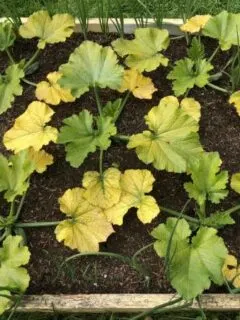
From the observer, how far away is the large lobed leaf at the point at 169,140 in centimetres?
195

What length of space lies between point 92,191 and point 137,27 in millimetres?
844

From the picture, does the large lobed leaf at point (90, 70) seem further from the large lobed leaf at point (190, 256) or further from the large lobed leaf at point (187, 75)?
the large lobed leaf at point (190, 256)

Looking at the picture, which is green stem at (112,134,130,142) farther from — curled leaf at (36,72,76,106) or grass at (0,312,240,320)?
grass at (0,312,240,320)

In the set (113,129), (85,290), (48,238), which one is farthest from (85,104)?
(85,290)

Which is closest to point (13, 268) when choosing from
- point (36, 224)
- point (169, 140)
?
point (36, 224)

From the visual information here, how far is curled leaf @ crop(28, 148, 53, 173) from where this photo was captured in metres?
2.08

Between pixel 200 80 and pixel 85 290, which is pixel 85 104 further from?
pixel 85 290

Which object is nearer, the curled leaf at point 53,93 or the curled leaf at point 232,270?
the curled leaf at point 232,270

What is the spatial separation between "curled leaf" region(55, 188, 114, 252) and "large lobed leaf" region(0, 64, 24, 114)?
1.45ft

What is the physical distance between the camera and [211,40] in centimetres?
247

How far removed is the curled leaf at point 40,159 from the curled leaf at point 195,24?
0.79m

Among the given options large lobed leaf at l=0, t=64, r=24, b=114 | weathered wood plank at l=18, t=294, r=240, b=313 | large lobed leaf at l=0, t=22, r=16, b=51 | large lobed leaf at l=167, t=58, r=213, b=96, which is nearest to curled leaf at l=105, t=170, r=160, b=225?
weathered wood plank at l=18, t=294, r=240, b=313

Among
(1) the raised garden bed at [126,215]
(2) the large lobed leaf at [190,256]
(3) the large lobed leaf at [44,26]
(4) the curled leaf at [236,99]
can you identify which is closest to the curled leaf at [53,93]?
(1) the raised garden bed at [126,215]

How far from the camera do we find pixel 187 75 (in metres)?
2.19
